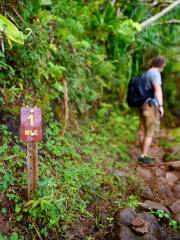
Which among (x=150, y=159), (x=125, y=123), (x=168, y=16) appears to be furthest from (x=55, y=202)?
(x=168, y=16)

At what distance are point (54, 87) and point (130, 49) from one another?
3.97m

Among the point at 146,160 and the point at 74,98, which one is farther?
the point at 74,98

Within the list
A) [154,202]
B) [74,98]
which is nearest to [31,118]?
[154,202]

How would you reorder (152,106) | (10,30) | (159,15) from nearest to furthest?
(10,30) < (152,106) < (159,15)

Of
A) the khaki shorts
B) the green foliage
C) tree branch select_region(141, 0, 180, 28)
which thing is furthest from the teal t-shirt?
tree branch select_region(141, 0, 180, 28)

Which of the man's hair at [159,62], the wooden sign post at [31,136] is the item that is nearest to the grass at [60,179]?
the wooden sign post at [31,136]

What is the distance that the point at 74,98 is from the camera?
22.7 ft

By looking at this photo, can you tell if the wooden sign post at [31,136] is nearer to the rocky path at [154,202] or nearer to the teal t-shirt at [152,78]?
the rocky path at [154,202]

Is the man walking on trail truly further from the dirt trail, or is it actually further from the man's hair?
the dirt trail

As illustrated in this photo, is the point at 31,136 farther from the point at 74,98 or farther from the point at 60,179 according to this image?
the point at 74,98

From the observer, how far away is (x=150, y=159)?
22.0 feet

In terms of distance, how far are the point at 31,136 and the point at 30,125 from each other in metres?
0.12

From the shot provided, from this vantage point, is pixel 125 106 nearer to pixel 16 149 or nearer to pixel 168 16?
pixel 168 16

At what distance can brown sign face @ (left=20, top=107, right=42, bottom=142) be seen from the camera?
367 cm
